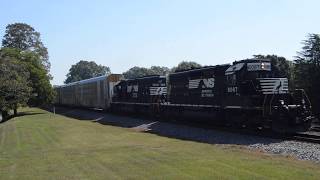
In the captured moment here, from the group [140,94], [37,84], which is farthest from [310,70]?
[37,84]

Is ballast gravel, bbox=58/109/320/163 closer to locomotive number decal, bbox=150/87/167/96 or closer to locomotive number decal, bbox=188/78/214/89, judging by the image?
locomotive number decal, bbox=188/78/214/89

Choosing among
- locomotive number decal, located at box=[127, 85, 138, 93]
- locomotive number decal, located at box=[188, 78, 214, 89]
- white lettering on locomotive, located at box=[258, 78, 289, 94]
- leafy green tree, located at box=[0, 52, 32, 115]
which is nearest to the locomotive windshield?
white lettering on locomotive, located at box=[258, 78, 289, 94]

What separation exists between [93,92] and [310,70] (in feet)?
91.1

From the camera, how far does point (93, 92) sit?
179ft

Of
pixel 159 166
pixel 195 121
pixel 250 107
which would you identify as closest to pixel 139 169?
pixel 159 166

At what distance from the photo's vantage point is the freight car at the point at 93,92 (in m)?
49.1

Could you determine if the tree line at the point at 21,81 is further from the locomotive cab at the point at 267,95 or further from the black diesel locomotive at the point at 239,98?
the locomotive cab at the point at 267,95

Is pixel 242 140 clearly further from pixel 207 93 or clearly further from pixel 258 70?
pixel 207 93

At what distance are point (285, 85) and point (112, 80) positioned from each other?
2751cm

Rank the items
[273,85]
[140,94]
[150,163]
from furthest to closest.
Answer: [140,94]
[273,85]
[150,163]

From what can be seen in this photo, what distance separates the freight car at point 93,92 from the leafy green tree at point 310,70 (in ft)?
63.9

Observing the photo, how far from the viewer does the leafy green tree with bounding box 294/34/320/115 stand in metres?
31.0

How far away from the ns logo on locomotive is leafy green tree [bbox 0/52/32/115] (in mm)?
12234

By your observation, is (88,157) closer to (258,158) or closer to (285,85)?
(258,158)
